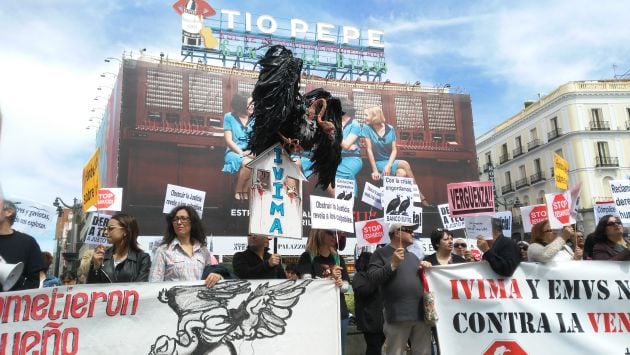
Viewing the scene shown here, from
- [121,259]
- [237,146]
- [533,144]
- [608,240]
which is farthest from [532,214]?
[533,144]

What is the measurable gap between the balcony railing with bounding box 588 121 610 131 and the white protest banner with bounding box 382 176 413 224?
31160mm

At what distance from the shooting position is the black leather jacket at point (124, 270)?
3.88 meters

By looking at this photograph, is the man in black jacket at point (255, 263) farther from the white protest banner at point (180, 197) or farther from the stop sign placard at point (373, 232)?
the stop sign placard at point (373, 232)

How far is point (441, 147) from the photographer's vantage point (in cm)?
3067

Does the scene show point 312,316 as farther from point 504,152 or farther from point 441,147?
point 504,152

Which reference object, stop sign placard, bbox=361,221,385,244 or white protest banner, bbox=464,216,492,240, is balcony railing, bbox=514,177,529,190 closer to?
stop sign placard, bbox=361,221,385,244

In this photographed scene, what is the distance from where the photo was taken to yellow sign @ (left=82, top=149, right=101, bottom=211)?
26.2 feet

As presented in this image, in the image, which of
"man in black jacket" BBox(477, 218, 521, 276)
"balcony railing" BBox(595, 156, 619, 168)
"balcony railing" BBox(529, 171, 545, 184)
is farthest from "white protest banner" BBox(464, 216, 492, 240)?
"balcony railing" BBox(529, 171, 545, 184)

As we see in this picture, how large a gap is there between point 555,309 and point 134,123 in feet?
79.3

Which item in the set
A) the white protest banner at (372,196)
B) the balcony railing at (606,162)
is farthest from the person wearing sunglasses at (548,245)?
the balcony railing at (606,162)

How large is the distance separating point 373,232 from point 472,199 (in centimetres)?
198

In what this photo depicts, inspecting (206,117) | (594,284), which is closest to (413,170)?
(206,117)

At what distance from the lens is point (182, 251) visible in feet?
13.0

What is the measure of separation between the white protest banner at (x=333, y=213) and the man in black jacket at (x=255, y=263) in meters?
2.90
